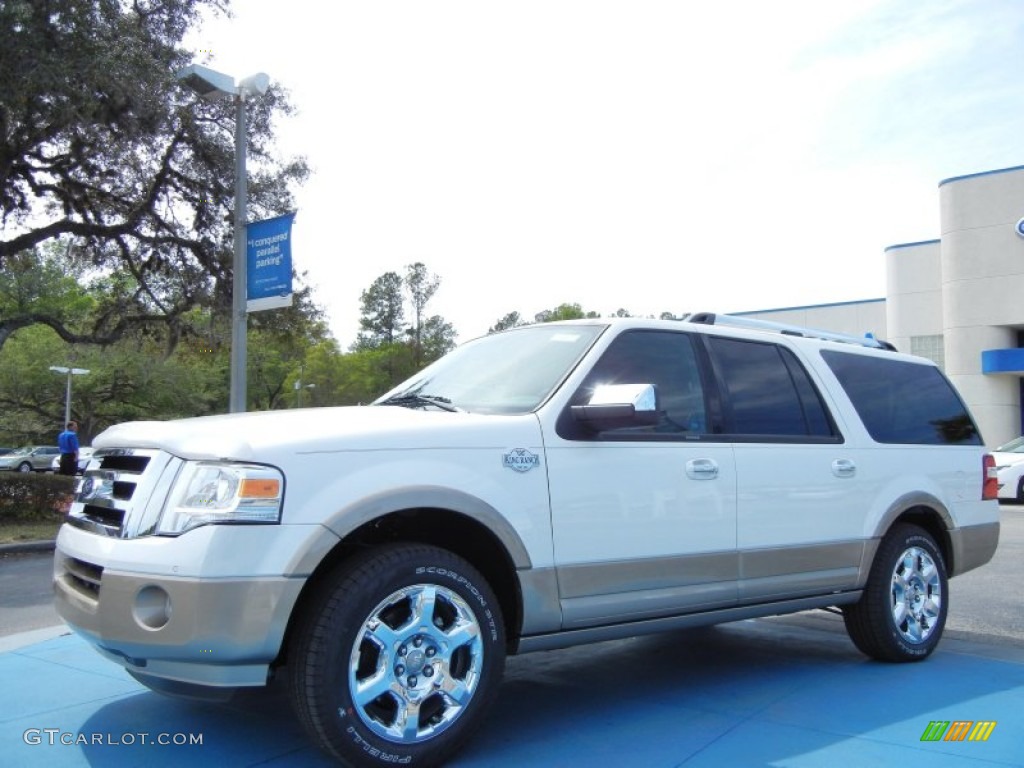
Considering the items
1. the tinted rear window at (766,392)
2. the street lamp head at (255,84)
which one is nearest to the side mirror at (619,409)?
the tinted rear window at (766,392)

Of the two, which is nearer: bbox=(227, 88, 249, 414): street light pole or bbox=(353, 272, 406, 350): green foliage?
bbox=(227, 88, 249, 414): street light pole

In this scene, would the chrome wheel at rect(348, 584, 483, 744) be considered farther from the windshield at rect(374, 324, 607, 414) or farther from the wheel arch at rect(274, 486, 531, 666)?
the windshield at rect(374, 324, 607, 414)

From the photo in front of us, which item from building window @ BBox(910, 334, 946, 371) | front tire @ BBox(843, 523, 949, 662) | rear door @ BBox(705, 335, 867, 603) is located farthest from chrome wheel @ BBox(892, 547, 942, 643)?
building window @ BBox(910, 334, 946, 371)

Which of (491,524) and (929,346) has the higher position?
(929,346)

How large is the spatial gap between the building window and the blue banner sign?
87.5 feet

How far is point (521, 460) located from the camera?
151 inches

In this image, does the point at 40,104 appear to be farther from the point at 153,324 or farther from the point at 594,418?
the point at 594,418

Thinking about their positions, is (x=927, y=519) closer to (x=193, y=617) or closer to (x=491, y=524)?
(x=491, y=524)

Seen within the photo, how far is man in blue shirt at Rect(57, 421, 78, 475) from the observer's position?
63.8 ft

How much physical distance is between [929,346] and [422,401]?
1261 inches

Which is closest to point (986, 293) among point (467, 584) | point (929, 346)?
point (929, 346)

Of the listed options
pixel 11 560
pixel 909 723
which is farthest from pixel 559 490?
pixel 11 560

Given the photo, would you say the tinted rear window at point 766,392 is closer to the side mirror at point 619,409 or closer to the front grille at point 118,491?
the side mirror at point 619,409

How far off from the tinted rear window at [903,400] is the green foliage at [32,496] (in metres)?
12.5
